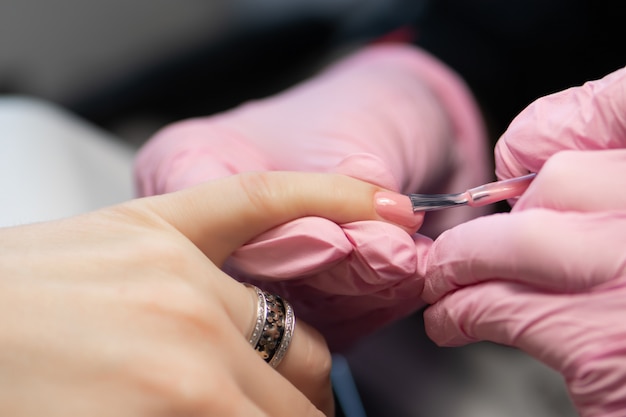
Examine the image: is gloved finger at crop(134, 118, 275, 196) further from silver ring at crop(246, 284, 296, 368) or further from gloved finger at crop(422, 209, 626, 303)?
gloved finger at crop(422, 209, 626, 303)

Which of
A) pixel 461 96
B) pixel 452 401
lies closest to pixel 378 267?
pixel 452 401

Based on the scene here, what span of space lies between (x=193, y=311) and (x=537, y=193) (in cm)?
28

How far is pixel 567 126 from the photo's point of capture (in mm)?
459

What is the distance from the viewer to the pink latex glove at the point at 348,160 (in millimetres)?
497

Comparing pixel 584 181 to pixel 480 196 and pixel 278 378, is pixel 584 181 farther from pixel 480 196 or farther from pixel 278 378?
pixel 278 378

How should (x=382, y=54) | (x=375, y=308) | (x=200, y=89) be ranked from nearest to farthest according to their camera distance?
(x=375, y=308) < (x=382, y=54) < (x=200, y=89)

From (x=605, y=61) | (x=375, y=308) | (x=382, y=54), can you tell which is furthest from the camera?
(x=382, y=54)

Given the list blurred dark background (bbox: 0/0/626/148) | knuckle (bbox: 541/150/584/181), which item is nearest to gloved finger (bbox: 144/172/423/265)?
knuckle (bbox: 541/150/584/181)

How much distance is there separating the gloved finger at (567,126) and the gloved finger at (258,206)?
98 millimetres

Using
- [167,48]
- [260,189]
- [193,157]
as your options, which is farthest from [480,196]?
[167,48]

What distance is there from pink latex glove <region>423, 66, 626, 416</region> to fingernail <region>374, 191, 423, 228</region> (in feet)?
0.13

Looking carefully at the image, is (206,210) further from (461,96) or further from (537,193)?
(461,96)

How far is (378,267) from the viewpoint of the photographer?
0.48 meters

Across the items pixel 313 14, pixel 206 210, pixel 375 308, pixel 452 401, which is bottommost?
pixel 452 401
